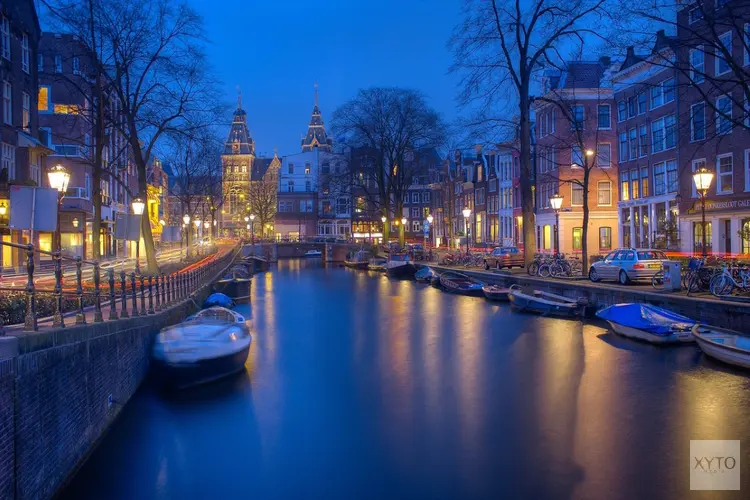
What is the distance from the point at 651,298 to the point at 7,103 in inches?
1221

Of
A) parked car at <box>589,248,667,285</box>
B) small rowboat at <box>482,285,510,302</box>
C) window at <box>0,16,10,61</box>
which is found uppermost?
window at <box>0,16,10,61</box>

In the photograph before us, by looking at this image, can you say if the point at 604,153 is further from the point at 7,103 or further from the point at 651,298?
the point at 7,103

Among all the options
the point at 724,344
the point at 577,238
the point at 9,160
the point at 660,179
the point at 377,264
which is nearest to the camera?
the point at 724,344

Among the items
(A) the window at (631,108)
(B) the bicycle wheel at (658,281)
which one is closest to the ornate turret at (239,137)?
(A) the window at (631,108)

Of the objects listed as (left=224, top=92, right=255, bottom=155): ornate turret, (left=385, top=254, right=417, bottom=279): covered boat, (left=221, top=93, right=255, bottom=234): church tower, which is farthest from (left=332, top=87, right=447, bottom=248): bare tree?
(left=224, top=92, right=255, bottom=155): ornate turret

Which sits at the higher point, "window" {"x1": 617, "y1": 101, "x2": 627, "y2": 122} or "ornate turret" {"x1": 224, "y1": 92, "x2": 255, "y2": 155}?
"ornate turret" {"x1": 224, "y1": 92, "x2": 255, "y2": 155}

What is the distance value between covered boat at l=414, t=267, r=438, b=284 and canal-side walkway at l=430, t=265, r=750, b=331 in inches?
518

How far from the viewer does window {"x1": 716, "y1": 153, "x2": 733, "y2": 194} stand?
36.1 metres

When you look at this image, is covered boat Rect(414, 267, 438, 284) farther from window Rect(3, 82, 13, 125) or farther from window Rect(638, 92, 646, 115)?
window Rect(3, 82, 13, 125)

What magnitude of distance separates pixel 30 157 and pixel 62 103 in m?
15.6

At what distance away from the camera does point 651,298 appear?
24.3 metres

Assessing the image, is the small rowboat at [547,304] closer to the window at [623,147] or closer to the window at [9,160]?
the window at [623,147]

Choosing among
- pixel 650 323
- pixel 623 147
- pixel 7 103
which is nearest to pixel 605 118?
pixel 623 147

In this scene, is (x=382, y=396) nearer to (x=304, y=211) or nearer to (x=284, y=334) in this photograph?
(x=284, y=334)
